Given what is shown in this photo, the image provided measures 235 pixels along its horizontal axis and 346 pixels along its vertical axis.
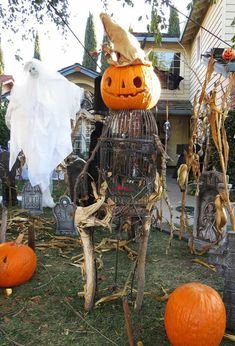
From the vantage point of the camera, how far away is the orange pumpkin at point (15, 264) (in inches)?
117

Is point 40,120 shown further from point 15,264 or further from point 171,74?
point 171,74

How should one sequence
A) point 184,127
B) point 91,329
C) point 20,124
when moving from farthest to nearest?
point 184,127, point 20,124, point 91,329

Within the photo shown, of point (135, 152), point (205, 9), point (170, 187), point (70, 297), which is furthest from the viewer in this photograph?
point (205, 9)

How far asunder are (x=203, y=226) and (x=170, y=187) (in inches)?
241

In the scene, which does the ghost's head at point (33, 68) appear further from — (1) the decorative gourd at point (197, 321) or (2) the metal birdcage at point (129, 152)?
(1) the decorative gourd at point (197, 321)

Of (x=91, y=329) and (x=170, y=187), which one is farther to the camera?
(x=170, y=187)

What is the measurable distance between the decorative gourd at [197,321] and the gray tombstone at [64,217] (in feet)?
9.14

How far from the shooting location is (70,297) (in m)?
2.84

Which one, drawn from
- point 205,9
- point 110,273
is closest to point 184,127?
point 205,9

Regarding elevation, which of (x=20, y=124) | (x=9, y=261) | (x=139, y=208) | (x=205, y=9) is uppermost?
(x=205, y=9)

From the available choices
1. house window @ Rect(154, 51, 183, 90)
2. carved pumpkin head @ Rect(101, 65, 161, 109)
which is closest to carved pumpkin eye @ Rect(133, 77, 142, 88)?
carved pumpkin head @ Rect(101, 65, 161, 109)

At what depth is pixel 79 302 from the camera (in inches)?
109

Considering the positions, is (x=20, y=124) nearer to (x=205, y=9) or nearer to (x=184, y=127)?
(x=205, y=9)

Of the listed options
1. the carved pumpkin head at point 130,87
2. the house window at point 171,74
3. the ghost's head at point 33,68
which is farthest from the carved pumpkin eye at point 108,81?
the house window at point 171,74
